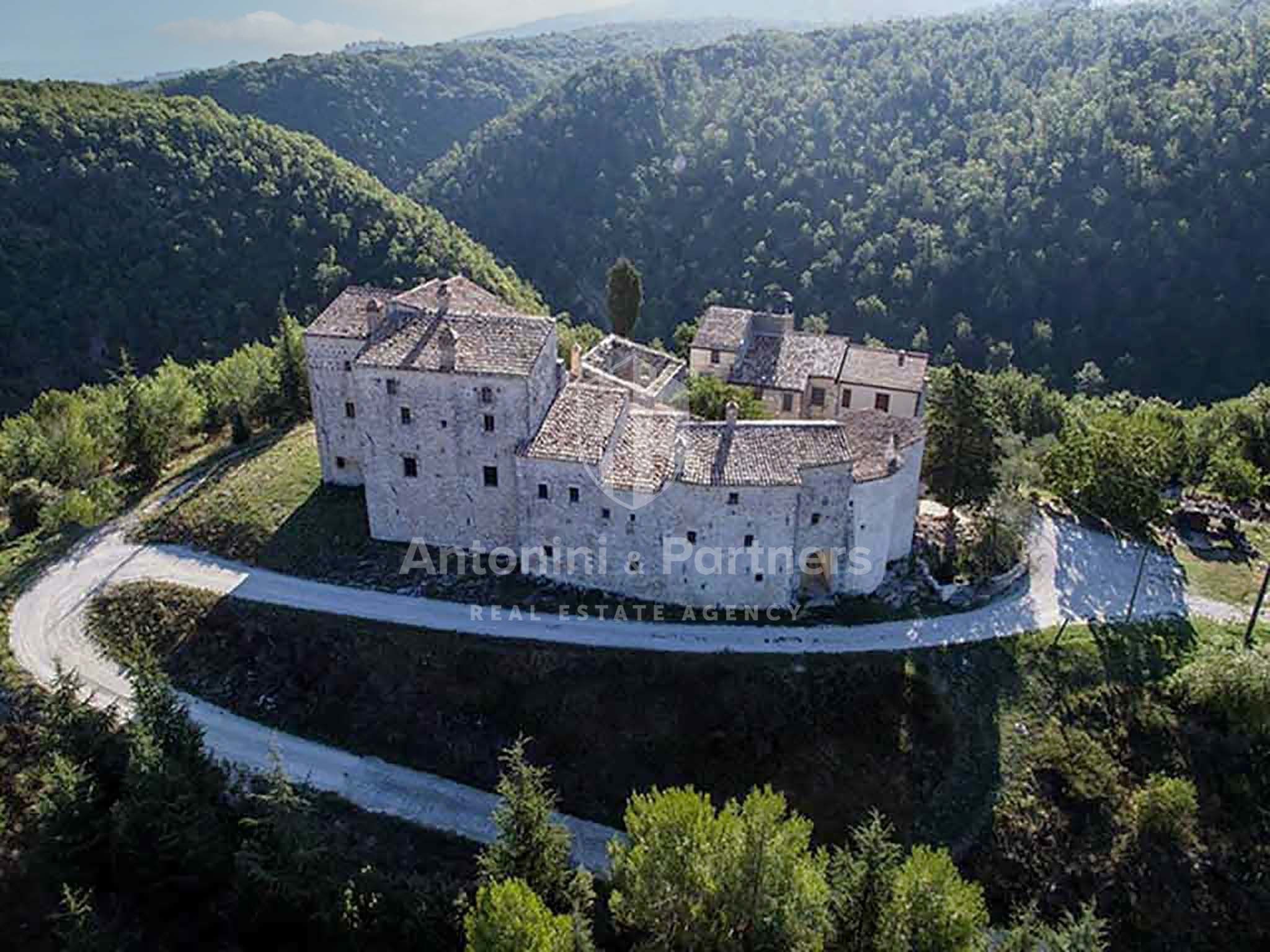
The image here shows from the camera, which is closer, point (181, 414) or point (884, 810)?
point (884, 810)

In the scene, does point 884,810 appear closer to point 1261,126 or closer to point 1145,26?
point 1261,126

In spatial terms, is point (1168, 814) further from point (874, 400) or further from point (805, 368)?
point (805, 368)

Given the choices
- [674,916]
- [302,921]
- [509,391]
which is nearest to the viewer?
[674,916]

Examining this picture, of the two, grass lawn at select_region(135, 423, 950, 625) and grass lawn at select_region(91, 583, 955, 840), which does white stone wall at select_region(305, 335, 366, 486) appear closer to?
grass lawn at select_region(135, 423, 950, 625)

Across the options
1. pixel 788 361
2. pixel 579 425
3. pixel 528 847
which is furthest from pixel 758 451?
pixel 528 847

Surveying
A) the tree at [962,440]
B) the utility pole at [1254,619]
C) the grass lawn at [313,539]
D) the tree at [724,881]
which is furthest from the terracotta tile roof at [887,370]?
the tree at [724,881]

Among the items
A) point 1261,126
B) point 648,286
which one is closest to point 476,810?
point 648,286
